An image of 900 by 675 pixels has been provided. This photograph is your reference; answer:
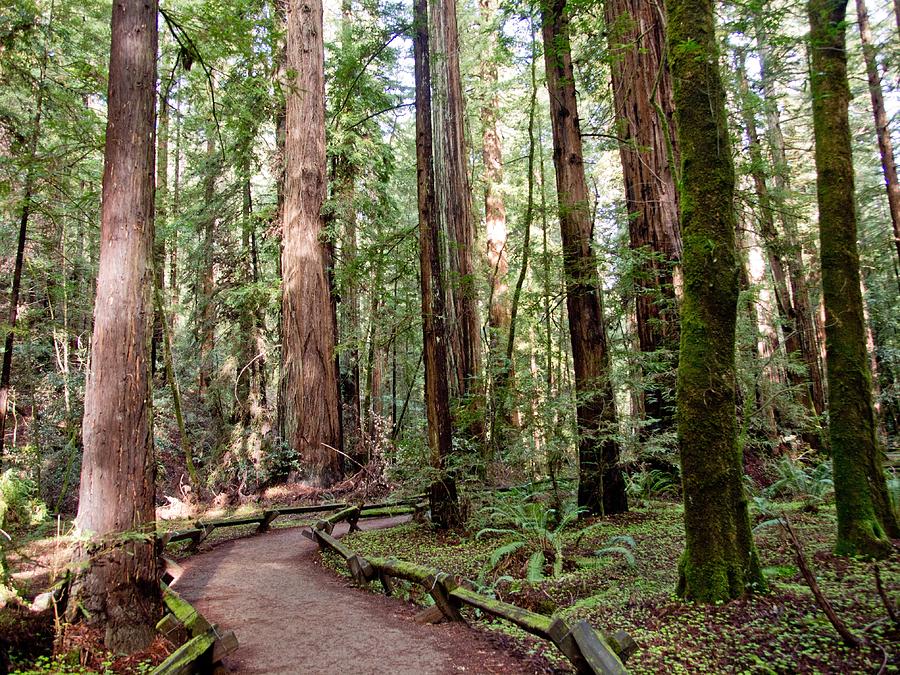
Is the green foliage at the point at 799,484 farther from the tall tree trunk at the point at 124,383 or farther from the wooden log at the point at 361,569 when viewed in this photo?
the tall tree trunk at the point at 124,383

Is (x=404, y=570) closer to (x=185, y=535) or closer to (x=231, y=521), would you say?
(x=185, y=535)

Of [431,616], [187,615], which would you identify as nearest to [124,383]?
[187,615]

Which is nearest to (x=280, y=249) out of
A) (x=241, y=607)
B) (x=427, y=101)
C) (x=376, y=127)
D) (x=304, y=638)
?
(x=376, y=127)

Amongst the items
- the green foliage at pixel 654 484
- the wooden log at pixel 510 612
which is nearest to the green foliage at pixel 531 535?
the wooden log at pixel 510 612

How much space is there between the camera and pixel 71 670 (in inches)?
153

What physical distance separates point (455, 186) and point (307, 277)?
5222 millimetres

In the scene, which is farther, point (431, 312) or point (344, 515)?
point (344, 515)

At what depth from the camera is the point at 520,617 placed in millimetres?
3945

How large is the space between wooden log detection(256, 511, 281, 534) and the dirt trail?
2129mm

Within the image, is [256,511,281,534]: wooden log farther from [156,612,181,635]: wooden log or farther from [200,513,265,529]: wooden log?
[156,612,181,635]: wooden log

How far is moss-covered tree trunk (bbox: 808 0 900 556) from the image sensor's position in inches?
196

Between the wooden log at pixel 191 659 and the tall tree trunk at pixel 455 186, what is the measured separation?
5.75 m

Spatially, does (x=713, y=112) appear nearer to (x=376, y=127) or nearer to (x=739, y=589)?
(x=739, y=589)

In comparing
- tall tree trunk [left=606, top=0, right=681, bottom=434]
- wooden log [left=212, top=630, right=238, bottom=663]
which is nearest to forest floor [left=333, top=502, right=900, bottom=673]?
wooden log [left=212, top=630, right=238, bottom=663]
